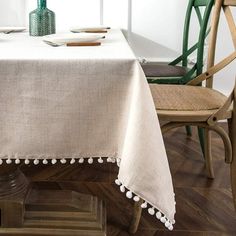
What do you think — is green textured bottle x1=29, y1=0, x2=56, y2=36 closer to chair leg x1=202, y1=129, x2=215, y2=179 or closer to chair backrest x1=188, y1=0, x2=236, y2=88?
chair backrest x1=188, y1=0, x2=236, y2=88

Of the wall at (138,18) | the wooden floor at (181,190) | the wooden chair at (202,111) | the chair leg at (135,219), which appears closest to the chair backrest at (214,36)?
the wooden chair at (202,111)

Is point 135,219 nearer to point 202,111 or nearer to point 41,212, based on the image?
point 41,212

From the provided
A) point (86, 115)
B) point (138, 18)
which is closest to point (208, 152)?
point (86, 115)

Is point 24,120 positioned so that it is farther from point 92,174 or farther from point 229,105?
point 92,174

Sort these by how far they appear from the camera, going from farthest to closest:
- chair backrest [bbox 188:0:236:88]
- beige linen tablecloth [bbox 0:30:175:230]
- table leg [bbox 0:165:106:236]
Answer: chair backrest [bbox 188:0:236:88] < table leg [bbox 0:165:106:236] < beige linen tablecloth [bbox 0:30:175:230]

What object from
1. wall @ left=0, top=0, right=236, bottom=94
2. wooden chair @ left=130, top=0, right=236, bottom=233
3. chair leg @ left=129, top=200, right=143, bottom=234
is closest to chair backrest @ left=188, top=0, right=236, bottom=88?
wooden chair @ left=130, top=0, right=236, bottom=233

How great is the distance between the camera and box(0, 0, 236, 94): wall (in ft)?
8.00

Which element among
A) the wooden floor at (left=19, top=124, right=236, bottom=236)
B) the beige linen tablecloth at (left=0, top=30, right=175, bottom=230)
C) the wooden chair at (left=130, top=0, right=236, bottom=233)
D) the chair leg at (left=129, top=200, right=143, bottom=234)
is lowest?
the wooden floor at (left=19, top=124, right=236, bottom=236)

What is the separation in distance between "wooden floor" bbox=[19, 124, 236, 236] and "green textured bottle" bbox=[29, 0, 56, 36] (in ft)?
2.17

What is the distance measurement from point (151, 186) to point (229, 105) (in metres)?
0.56

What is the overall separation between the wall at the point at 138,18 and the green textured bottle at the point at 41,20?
2.58 feet

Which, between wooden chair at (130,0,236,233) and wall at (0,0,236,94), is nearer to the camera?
wooden chair at (130,0,236,233)

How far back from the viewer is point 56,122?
Answer: 1001mm

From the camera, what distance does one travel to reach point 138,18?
253 cm
